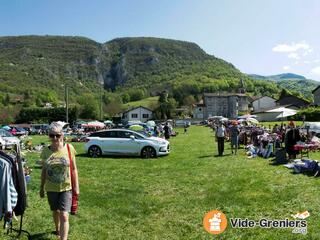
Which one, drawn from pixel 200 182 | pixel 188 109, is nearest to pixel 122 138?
pixel 200 182

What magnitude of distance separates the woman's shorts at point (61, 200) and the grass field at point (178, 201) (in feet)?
4.10

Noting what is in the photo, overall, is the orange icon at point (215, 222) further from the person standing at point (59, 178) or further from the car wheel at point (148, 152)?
the car wheel at point (148, 152)

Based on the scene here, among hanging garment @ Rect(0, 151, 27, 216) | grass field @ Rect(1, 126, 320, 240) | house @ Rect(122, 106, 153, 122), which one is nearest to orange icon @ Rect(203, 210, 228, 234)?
grass field @ Rect(1, 126, 320, 240)

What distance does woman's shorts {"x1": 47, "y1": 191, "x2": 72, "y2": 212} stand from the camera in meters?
6.55

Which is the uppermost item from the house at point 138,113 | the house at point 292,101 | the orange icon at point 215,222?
the house at point 292,101

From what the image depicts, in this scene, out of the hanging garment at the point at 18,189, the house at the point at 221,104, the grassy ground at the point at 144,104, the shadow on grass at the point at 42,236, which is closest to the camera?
the hanging garment at the point at 18,189

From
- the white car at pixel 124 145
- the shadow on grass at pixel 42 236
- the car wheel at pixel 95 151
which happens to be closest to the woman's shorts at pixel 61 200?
the shadow on grass at pixel 42 236

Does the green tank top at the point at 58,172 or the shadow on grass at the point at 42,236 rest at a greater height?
the green tank top at the point at 58,172

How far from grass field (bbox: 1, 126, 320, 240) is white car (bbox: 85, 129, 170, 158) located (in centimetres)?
509

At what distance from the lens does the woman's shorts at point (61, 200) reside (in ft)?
21.5

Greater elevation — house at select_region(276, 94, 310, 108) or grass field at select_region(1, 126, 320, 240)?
house at select_region(276, 94, 310, 108)

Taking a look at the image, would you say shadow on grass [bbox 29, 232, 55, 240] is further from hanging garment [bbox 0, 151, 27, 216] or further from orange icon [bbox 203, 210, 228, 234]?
orange icon [bbox 203, 210, 228, 234]

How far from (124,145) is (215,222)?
45.1ft

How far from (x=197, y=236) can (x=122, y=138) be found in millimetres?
14887
